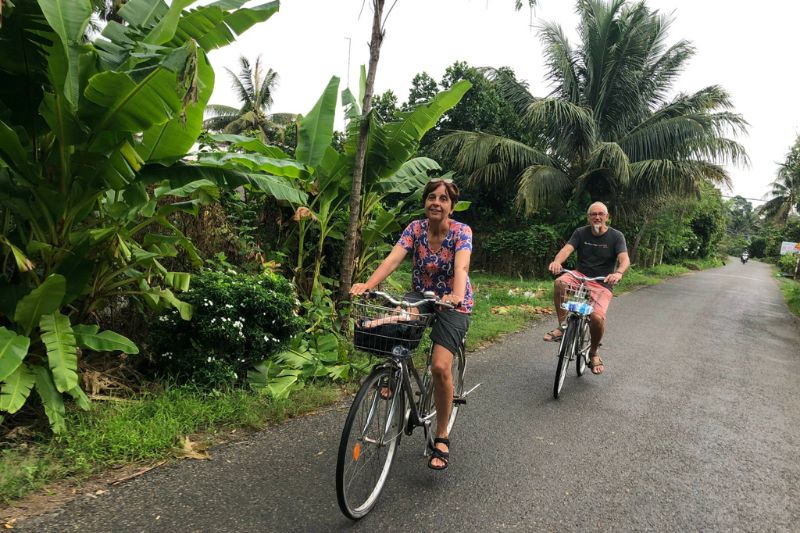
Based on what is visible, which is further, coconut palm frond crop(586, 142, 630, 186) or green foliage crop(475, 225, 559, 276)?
green foliage crop(475, 225, 559, 276)

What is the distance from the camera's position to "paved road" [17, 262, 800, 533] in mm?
2746

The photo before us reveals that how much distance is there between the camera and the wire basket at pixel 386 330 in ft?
8.95

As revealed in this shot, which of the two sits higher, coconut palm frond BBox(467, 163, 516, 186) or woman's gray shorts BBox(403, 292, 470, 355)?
coconut palm frond BBox(467, 163, 516, 186)

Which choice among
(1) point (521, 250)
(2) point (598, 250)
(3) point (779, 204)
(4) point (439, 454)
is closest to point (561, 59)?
(1) point (521, 250)

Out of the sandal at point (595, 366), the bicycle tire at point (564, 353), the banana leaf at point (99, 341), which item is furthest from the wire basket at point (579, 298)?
the banana leaf at point (99, 341)

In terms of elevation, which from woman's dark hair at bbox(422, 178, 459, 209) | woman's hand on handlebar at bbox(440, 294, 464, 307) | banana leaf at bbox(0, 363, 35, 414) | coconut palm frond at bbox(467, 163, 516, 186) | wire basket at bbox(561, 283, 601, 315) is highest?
coconut palm frond at bbox(467, 163, 516, 186)

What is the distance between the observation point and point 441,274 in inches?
134

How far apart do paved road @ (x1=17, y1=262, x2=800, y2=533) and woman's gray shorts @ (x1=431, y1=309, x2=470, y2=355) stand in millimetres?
879

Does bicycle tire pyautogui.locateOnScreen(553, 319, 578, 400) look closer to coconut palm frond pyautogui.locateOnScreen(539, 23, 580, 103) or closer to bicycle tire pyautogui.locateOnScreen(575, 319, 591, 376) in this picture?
bicycle tire pyautogui.locateOnScreen(575, 319, 591, 376)

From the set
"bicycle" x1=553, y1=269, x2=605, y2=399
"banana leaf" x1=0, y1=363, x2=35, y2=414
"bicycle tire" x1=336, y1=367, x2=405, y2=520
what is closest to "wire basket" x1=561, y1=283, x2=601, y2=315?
"bicycle" x1=553, y1=269, x2=605, y2=399

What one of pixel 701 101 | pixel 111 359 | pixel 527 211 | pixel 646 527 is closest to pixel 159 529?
pixel 111 359

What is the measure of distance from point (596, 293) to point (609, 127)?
41.3ft

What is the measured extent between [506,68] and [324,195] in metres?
12.8

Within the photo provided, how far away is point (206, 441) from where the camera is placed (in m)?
3.46
